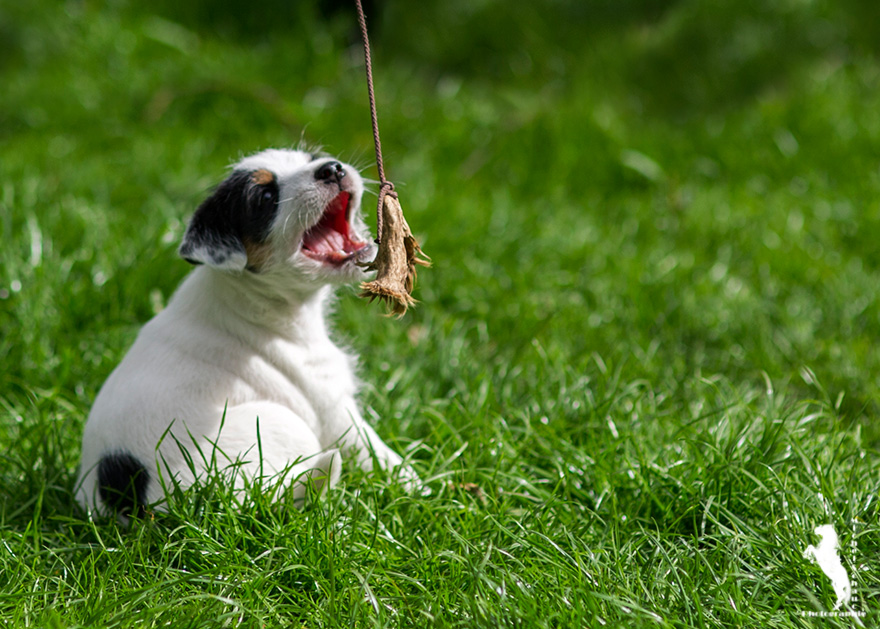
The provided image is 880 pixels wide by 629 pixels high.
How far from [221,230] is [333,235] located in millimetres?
379

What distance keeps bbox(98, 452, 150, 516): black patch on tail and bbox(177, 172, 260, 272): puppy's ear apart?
633mm

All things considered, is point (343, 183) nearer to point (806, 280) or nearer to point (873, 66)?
point (806, 280)

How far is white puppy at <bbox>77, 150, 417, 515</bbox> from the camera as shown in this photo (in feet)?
8.20

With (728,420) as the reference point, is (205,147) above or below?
above

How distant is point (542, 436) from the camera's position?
3061 mm

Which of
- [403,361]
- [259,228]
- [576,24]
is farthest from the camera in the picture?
[576,24]

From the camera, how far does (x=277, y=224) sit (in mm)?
2639

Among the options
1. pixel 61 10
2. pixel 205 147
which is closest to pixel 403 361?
pixel 205 147

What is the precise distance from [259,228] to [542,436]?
1261 millimetres

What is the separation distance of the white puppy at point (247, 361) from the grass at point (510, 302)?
0.16 meters

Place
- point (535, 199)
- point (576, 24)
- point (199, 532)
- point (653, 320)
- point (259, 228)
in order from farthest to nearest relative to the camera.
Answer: point (576, 24)
point (535, 199)
point (653, 320)
point (259, 228)
point (199, 532)

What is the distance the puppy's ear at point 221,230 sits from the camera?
2.56 meters

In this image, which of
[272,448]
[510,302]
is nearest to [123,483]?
[272,448]

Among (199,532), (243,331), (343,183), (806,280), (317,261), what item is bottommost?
(806,280)
